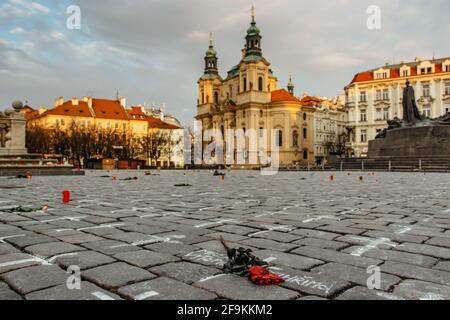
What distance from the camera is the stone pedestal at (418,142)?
33219 mm

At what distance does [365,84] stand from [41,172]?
7001 centimetres

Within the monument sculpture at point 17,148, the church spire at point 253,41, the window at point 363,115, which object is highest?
the church spire at point 253,41

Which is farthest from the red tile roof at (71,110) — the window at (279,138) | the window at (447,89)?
the window at (447,89)

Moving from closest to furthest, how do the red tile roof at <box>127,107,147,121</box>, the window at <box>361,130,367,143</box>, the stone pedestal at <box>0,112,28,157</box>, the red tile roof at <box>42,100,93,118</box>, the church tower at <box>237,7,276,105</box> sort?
the stone pedestal at <box>0,112,28,157</box> < the window at <box>361,130,367,143</box> < the church tower at <box>237,7,276,105</box> < the red tile roof at <box>42,100,93,118</box> < the red tile roof at <box>127,107,147,121</box>

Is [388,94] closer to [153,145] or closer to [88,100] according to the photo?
[153,145]

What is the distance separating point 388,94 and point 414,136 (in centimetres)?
4752

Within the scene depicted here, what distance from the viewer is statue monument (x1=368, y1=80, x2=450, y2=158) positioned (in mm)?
33312

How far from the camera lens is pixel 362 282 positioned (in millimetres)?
3234

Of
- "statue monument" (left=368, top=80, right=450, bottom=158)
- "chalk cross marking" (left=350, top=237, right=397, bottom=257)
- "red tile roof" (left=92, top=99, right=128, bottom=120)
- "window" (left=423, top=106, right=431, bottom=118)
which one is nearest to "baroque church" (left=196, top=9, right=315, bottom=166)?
"window" (left=423, top=106, right=431, bottom=118)

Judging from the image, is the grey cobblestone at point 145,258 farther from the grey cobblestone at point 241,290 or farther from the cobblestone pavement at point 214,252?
the grey cobblestone at point 241,290

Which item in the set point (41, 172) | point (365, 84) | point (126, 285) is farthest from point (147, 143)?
point (126, 285)

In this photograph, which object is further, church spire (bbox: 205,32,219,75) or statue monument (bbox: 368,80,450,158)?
church spire (bbox: 205,32,219,75)

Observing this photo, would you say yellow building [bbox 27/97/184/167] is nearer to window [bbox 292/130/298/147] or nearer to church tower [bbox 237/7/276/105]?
church tower [bbox 237/7/276/105]

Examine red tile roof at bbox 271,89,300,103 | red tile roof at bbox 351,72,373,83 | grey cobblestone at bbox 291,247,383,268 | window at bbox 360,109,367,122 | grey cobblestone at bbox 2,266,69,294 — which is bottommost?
grey cobblestone at bbox 291,247,383,268
